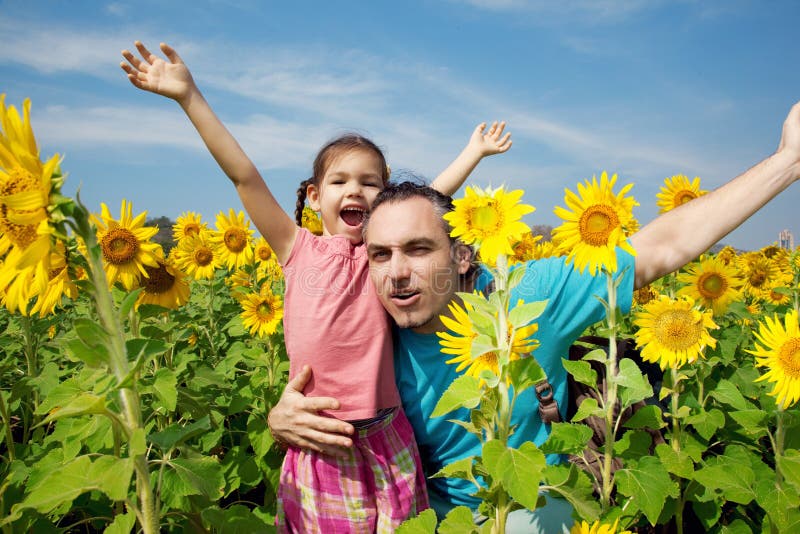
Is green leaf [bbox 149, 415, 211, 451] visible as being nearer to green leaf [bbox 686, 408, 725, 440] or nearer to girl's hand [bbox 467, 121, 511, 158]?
green leaf [bbox 686, 408, 725, 440]

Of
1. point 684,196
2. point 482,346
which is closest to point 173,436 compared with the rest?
point 482,346

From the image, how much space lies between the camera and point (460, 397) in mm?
1754

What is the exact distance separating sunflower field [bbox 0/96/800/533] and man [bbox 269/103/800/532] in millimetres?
243

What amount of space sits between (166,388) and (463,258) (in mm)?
1575

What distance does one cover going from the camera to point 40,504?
1.54 meters

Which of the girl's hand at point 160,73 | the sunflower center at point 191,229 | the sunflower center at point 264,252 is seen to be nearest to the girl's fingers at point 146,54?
the girl's hand at point 160,73

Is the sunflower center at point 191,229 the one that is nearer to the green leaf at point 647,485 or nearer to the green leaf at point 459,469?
the green leaf at point 459,469

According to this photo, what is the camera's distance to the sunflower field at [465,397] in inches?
59.1

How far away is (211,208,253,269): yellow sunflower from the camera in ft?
18.3

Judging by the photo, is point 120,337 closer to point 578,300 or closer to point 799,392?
point 578,300

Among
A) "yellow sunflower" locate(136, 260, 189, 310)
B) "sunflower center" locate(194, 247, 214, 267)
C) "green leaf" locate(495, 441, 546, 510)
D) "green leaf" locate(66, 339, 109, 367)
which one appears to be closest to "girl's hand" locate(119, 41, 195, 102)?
"yellow sunflower" locate(136, 260, 189, 310)

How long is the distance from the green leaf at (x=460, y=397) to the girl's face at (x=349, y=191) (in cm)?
162

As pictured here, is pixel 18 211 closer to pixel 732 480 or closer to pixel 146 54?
pixel 146 54

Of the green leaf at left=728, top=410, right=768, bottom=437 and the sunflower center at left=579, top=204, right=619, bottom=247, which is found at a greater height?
the sunflower center at left=579, top=204, right=619, bottom=247
